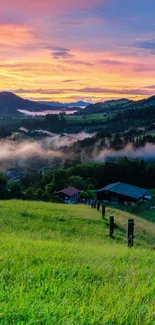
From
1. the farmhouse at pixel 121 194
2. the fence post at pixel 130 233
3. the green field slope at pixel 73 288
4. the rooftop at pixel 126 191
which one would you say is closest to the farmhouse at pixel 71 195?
the farmhouse at pixel 121 194

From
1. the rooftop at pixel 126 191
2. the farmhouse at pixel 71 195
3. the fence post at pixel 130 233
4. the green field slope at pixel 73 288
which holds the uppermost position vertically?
the green field slope at pixel 73 288

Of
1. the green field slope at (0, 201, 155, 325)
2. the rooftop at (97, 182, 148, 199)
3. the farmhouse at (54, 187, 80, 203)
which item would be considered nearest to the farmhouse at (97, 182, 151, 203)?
the rooftop at (97, 182, 148, 199)

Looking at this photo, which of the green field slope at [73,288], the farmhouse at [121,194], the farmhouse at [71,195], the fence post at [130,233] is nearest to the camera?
the green field slope at [73,288]

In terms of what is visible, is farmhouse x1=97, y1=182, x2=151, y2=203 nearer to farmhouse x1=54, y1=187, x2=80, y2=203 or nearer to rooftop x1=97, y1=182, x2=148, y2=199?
rooftop x1=97, y1=182, x2=148, y2=199

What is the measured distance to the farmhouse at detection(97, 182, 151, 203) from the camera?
74.8 m

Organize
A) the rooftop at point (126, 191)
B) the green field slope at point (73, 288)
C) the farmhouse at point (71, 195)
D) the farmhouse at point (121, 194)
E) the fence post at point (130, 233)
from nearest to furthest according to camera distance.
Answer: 1. the green field slope at point (73, 288)
2. the fence post at point (130, 233)
3. the farmhouse at point (71, 195)
4. the rooftop at point (126, 191)
5. the farmhouse at point (121, 194)

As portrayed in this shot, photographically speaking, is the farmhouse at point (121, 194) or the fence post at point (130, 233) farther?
the farmhouse at point (121, 194)

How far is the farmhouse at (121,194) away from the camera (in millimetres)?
74812

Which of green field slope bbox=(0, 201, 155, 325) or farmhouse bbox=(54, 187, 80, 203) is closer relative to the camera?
green field slope bbox=(0, 201, 155, 325)

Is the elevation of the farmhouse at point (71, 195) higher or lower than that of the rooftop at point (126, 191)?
lower

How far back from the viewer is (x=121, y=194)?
7638 centimetres

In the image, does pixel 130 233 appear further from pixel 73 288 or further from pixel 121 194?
pixel 121 194

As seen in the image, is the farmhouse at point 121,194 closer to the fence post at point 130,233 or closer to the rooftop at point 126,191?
the rooftop at point 126,191

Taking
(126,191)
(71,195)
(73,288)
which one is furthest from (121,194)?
(73,288)
